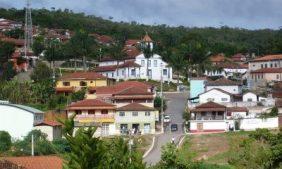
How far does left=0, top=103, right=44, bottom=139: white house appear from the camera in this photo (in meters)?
47.4

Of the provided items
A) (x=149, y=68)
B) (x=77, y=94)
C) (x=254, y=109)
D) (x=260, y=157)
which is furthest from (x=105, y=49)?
(x=260, y=157)

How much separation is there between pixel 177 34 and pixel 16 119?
71238 mm

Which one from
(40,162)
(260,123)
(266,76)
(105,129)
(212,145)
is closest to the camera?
(40,162)

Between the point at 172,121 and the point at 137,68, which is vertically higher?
the point at 137,68

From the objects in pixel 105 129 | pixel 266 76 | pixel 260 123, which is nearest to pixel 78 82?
pixel 105 129

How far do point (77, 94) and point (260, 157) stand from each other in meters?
28.7

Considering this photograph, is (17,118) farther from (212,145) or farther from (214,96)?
(214,96)

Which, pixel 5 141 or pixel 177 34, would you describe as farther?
pixel 177 34

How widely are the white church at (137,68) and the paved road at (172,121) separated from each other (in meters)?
6.99

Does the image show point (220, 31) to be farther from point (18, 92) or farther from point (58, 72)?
point (18, 92)

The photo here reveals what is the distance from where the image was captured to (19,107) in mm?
47750

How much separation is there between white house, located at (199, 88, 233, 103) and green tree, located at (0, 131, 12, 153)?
19.2 metres

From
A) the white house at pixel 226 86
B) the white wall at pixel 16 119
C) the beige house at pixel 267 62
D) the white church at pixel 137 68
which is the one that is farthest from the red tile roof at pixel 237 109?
the beige house at pixel 267 62

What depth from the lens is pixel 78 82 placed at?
6250 centimetres
